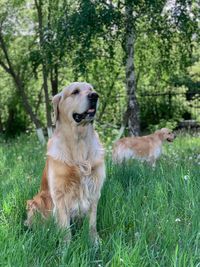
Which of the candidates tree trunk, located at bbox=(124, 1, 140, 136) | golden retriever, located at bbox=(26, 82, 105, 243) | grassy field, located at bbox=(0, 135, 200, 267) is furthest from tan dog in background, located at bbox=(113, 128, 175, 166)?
golden retriever, located at bbox=(26, 82, 105, 243)

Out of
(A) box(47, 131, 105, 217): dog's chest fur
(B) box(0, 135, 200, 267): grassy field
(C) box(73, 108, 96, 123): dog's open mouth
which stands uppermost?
(C) box(73, 108, 96, 123): dog's open mouth

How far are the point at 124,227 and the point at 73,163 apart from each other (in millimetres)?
696

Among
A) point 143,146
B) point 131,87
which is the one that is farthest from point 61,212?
point 131,87

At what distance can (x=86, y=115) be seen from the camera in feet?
13.0

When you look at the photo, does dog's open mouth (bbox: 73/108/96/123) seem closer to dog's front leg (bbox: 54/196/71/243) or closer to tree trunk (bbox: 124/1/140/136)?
dog's front leg (bbox: 54/196/71/243)

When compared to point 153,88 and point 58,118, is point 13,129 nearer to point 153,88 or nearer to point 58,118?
point 153,88

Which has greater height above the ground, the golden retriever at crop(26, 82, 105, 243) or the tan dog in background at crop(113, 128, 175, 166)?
the golden retriever at crop(26, 82, 105, 243)

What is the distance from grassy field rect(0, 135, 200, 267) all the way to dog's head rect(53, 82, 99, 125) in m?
0.78

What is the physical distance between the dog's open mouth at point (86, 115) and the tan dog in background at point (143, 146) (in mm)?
3379

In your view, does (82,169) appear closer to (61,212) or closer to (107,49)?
(61,212)

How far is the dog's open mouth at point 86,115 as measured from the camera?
394 cm

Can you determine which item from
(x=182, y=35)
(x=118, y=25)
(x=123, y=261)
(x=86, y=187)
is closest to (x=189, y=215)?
(x=86, y=187)

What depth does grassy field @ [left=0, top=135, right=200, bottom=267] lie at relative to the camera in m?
2.88

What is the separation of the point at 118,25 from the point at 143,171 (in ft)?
11.9
